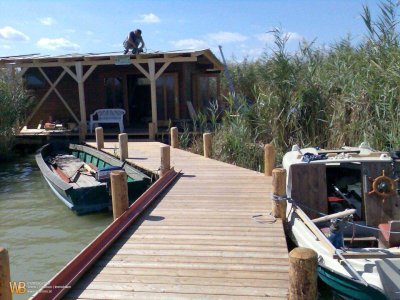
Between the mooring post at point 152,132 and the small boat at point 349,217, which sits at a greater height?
the mooring post at point 152,132

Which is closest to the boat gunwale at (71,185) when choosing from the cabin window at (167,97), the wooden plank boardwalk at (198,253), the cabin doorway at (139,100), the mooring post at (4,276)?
the wooden plank boardwalk at (198,253)

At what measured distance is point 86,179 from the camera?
10.1 meters

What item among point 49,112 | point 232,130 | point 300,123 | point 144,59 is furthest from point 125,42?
point 300,123

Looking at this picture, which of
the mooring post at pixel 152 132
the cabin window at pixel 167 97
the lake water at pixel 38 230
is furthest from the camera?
the cabin window at pixel 167 97

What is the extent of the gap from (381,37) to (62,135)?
11.2 meters

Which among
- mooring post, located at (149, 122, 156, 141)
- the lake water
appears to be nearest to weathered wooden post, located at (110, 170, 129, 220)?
the lake water

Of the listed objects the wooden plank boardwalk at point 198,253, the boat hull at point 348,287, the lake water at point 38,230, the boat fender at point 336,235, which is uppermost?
the boat fender at point 336,235

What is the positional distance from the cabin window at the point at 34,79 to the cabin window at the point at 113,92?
8.84 feet

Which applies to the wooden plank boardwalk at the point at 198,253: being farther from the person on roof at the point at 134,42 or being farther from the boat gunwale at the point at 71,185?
the person on roof at the point at 134,42

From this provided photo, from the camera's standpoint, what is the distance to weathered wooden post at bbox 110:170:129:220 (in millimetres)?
5984

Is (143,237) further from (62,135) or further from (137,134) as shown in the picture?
(62,135)

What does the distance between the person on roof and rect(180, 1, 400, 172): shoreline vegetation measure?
17.6 feet

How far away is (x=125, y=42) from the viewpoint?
15.5 m

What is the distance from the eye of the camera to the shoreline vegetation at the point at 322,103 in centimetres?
875
